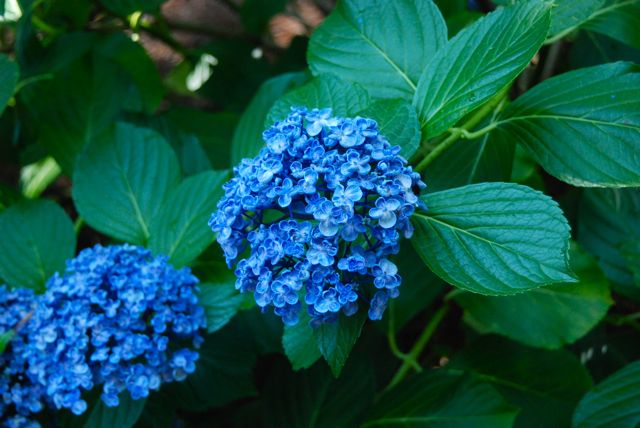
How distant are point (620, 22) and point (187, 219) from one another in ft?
2.94

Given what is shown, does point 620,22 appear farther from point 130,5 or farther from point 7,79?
point 7,79

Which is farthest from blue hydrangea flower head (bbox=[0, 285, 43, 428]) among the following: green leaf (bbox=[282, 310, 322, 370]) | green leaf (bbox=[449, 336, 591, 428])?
green leaf (bbox=[449, 336, 591, 428])

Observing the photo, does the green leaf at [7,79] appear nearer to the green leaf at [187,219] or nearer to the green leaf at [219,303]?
the green leaf at [187,219]

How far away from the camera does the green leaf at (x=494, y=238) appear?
0.96m

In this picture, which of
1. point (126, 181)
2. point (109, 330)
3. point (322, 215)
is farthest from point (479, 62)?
point (126, 181)

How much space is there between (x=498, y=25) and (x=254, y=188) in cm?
44

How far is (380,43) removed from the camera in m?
1.34

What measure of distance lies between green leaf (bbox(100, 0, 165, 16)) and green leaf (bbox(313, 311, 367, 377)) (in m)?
1.05

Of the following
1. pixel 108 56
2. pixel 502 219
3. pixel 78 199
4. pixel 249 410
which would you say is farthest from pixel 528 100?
pixel 108 56

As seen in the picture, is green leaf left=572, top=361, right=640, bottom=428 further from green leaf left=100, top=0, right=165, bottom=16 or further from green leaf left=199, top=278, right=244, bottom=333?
green leaf left=100, top=0, right=165, bottom=16

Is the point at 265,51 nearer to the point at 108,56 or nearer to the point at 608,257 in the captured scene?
the point at 108,56

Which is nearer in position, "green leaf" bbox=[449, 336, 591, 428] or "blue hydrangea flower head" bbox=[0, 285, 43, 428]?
"blue hydrangea flower head" bbox=[0, 285, 43, 428]

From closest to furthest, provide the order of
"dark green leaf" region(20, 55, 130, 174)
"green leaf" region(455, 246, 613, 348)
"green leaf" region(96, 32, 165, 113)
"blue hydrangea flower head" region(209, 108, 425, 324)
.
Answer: "blue hydrangea flower head" region(209, 108, 425, 324), "green leaf" region(455, 246, 613, 348), "dark green leaf" region(20, 55, 130, 174), "green leaf" region(96, 32, 165, 113)

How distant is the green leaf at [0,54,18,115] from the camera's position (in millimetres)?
1477
